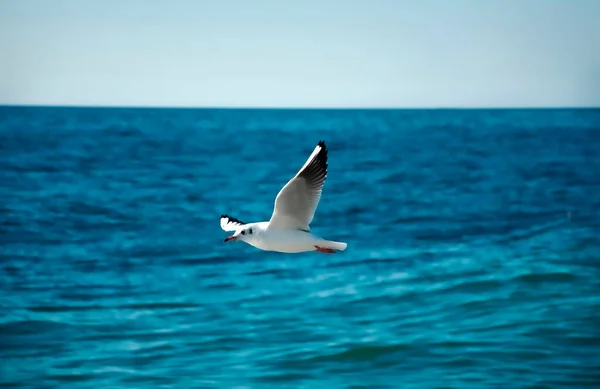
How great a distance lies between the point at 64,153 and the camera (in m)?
58.6

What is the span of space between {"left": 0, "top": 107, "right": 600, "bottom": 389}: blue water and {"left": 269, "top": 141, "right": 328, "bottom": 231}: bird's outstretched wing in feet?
17.0

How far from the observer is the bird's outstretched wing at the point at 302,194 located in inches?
376

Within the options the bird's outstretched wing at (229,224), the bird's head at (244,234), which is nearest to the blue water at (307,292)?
the bird's outstretched wing at (229,224)

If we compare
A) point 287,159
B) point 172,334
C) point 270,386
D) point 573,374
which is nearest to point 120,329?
point 172,334

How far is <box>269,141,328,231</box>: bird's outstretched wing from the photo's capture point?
955cm

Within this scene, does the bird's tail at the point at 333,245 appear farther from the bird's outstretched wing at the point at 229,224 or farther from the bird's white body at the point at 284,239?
the bird's outstretched wing at the point at 229,224

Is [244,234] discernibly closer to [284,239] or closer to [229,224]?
[284,239]

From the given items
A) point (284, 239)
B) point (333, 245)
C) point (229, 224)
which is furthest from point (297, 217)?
point (229, 224)

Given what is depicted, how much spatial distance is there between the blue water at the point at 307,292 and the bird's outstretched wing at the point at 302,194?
518cm

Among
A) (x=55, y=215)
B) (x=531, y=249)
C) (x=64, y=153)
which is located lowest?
(x=531, y=249)

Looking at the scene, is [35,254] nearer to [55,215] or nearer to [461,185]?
[55,215]

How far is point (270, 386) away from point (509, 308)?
637cm

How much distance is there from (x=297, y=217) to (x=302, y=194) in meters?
A: 0.32

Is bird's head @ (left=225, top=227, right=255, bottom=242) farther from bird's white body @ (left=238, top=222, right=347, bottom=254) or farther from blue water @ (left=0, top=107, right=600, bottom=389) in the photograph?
blue water @ (left=0, top=107, right=600, bottom=389)
